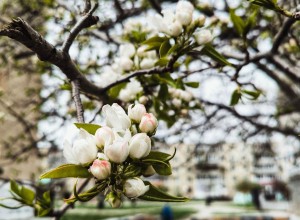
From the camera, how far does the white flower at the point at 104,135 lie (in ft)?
2.99

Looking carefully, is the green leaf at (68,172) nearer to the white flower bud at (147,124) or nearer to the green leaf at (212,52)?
the white flower bud at (147,124)

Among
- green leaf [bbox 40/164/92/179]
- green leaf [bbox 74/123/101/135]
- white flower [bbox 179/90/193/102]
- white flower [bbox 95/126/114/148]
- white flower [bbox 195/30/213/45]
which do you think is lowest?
green leaf [bbox 40/164/92/179]

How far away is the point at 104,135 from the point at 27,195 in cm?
69

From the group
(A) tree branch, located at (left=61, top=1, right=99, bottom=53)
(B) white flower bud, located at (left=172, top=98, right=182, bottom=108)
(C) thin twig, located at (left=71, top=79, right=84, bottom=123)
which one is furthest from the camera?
(B) white flower bud, located at (left=172, top=98, right=182, bottom=108)

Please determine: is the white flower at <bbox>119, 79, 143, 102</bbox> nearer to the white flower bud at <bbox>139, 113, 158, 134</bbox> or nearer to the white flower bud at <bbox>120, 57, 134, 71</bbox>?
the white flower bud at <bbox>120, 57, 134, 71</bbox>

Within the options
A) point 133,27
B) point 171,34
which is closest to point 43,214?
point 171,34

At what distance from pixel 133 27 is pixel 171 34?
962 mm

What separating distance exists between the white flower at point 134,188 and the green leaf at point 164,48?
67cm

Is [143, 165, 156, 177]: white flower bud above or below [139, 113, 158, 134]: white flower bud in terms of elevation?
below

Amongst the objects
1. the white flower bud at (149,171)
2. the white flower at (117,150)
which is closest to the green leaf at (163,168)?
the white flower bud at (149,171)

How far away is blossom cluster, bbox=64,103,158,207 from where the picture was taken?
0.89 metres

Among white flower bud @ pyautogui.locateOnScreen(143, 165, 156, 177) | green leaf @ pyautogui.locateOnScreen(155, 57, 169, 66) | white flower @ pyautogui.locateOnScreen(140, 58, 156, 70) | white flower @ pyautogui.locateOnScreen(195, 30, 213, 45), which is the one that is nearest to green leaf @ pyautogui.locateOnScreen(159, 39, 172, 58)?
green leaf @ pyautogui.locateOnScreen(155, 57, 169, 66)

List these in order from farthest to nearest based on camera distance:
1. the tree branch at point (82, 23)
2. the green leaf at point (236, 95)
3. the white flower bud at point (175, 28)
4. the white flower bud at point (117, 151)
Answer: the green leaf at point (236, 95)
the white flower bud at point (175, 28)
the tree branch at point (82, 23)
the white flower bud at point (117, 151)

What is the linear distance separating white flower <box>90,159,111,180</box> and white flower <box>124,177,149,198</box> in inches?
2.8
